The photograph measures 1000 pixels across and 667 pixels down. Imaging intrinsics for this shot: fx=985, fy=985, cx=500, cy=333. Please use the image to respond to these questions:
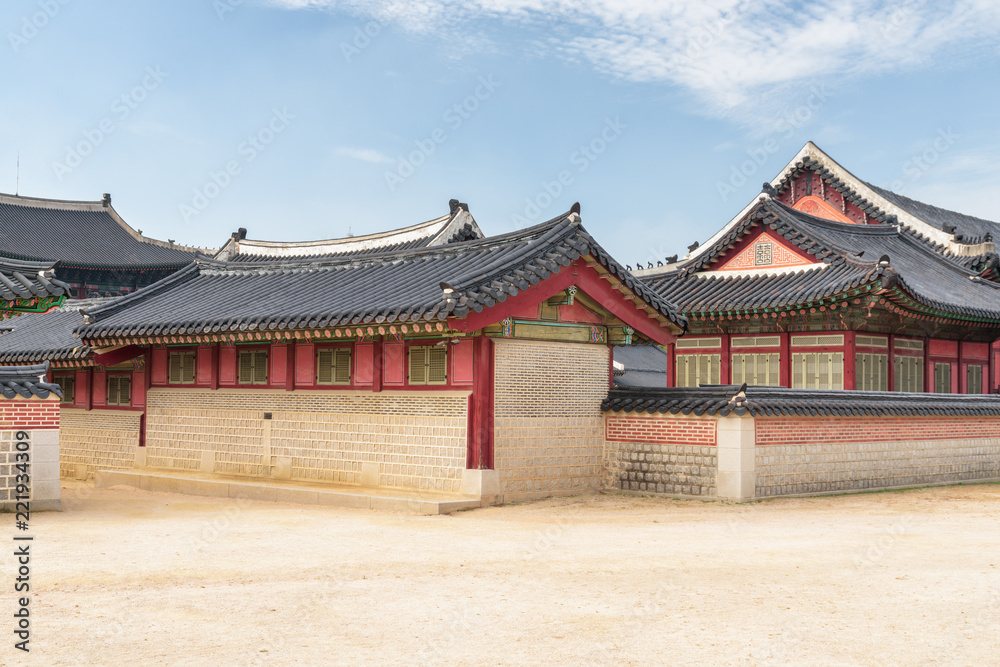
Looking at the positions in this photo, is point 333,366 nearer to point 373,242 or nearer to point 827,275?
point 827,275

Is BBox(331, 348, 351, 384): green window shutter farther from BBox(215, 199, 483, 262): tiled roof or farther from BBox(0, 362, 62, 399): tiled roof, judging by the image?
BBox(215, 199, 483, 262): tiled roof

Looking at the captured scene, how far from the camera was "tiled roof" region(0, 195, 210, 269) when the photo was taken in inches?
1992

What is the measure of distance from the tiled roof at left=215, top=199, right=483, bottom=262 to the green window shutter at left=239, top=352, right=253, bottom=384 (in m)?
7.38

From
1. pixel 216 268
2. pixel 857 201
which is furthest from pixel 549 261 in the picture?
pixel 857 201

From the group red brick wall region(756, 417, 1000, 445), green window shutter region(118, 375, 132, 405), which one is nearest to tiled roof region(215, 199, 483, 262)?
green window shutter region(118, 375, 132, 405)

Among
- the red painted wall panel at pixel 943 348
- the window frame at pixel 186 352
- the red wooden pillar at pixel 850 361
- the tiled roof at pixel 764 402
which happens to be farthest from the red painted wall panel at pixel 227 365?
the red painted wall panel at pixel 943 348

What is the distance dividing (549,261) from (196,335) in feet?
23.1

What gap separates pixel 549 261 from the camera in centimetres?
1600

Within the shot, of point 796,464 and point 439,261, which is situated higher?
point 439,261

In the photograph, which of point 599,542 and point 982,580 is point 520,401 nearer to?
point 599,542

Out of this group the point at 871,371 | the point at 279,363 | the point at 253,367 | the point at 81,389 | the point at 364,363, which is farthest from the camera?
the point at 81,389

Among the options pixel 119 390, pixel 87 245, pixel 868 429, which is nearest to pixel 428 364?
pixel 868 429

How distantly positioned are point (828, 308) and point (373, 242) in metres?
14.3

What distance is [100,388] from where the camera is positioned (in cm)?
2294
